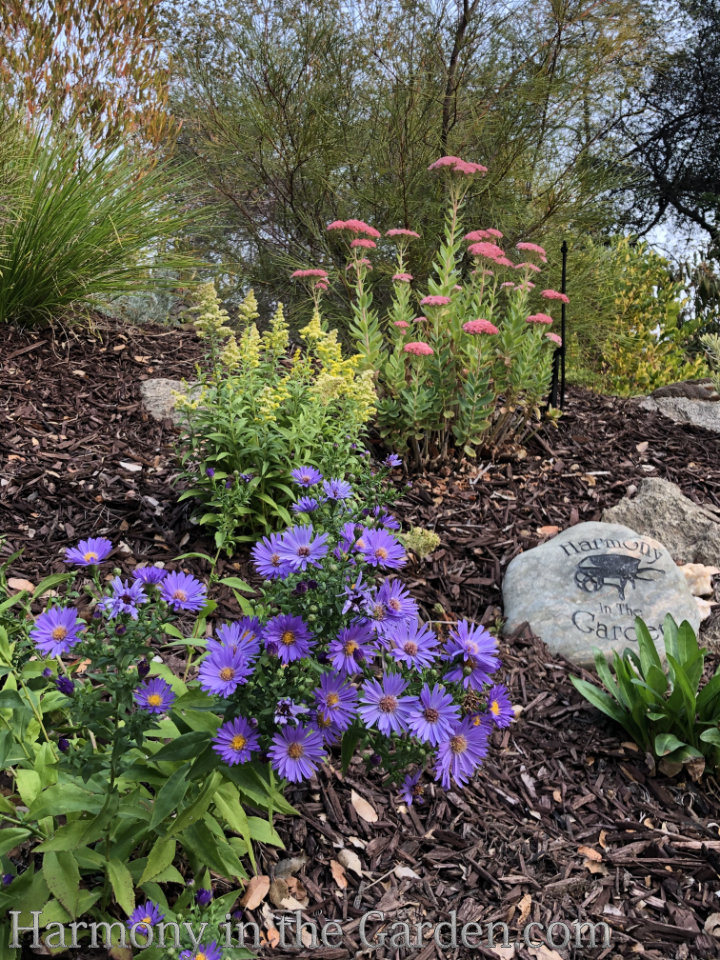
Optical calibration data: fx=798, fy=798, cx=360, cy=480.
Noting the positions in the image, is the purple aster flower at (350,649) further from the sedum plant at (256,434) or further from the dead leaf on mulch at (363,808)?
the sedum plant at (256,434)

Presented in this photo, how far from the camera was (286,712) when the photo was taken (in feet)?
4.11

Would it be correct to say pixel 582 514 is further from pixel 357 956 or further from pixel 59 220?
pixel 59 220

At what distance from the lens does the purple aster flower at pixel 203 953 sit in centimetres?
130

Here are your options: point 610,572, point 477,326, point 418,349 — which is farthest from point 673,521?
point 418,349

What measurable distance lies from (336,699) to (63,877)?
→ 0.57m

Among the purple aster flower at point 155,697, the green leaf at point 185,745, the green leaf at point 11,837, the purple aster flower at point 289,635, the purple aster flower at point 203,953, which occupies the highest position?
the purple aster flower at point 289,635

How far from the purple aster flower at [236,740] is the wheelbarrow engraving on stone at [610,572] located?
74.7 inches

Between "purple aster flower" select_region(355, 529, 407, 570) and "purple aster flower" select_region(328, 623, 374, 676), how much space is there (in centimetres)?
12

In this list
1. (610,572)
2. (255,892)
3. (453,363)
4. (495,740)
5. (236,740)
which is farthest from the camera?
(453,363)

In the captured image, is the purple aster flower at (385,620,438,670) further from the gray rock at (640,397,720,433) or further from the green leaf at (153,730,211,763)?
the gray rock at (640,397,720,433)

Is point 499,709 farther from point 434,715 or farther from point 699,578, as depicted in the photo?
point 699,578

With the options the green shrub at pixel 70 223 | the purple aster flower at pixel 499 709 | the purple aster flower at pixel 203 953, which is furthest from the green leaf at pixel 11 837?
the green shrub at pixel 70 223

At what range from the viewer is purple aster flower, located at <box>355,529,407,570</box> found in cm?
137

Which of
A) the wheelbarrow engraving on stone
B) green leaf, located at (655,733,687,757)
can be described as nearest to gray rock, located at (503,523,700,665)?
the wheelbarrow engraving on stone
